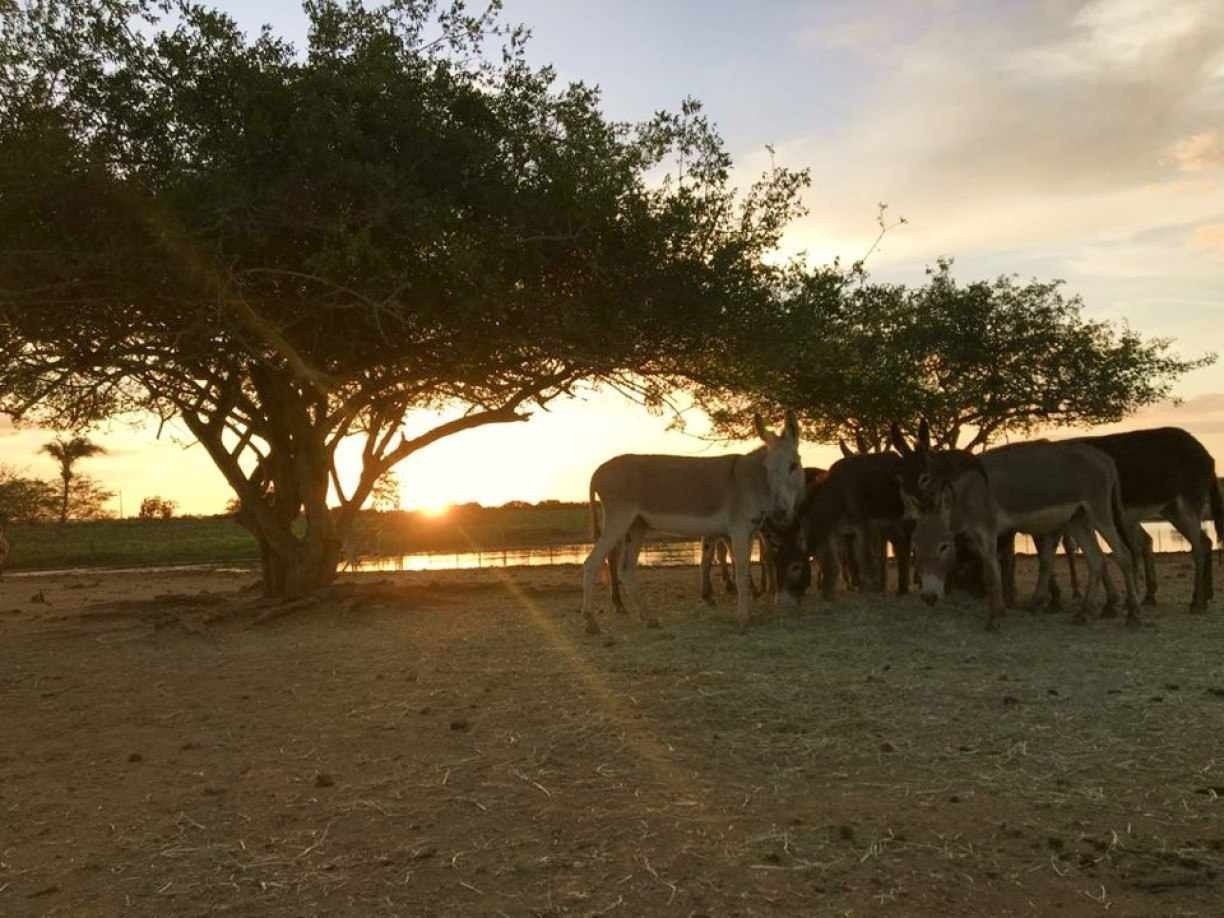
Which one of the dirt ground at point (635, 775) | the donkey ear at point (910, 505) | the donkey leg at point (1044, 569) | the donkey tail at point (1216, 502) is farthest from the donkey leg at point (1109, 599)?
the donkey ear at point (910, 505)

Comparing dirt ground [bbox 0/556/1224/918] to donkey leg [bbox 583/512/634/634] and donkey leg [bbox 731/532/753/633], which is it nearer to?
donkey leg [bbox 731/532/753/633]

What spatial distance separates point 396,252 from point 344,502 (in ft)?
19.7

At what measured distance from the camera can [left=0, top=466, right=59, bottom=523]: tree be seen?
4422 centimetres

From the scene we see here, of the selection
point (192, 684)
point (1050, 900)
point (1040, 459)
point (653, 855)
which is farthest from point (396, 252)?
point (1050, 900)

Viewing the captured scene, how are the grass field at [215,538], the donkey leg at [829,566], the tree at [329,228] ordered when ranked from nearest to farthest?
the tree at [329,228] < the donkey leg at [829,566] < the grass field at [215,538]

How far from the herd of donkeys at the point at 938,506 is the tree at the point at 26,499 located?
3635 cm

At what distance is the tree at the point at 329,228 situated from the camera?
1123cm

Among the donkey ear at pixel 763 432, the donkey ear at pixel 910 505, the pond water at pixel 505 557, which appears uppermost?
the donkey ear at pixel 763 432

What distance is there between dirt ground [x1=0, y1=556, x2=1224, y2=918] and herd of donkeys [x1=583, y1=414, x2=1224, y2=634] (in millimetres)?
1037

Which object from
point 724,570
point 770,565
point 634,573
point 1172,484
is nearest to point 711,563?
point 770,565

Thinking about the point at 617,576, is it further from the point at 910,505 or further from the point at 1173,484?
the point at 1173,484

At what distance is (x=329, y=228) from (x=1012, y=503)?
8481mm

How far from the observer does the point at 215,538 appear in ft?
154

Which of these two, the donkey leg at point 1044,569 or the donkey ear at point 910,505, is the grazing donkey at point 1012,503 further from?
the donkey leg at point 1044,569
